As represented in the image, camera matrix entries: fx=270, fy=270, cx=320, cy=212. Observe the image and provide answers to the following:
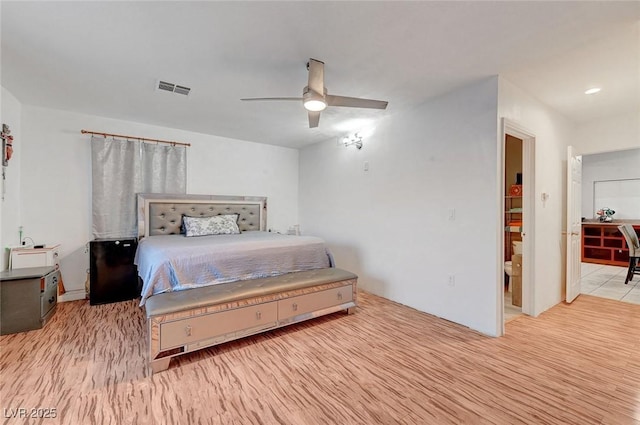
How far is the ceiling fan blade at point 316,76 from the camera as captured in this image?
229 cm

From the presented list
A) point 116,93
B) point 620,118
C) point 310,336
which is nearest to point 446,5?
point 310,336

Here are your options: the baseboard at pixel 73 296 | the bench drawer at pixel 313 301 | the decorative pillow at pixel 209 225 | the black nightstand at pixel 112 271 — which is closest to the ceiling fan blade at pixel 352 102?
the bench drawer at pixel 313 301

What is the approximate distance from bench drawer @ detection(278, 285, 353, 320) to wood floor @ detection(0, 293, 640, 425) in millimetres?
216

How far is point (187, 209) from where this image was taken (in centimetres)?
441

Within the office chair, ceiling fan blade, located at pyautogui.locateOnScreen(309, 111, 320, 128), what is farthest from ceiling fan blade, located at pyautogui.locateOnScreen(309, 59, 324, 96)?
the office chair

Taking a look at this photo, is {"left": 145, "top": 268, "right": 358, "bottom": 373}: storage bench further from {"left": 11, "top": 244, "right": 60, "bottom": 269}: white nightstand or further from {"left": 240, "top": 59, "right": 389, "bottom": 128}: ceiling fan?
{"left": 11, "top": 244, "right": 60, "bottom": 269}: white nightstand

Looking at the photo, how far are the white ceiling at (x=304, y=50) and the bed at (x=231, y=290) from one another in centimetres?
175

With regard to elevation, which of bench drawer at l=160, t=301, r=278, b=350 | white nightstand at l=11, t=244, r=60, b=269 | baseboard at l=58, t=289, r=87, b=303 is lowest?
baseboard at l=58, t=289, r=87, b=303

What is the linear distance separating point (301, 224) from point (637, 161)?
7296 mm

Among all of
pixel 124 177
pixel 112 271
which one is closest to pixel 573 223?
pixel 112 271

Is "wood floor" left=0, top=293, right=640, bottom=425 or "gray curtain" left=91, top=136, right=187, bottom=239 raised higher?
"gray curtain" left=91, top=136, right=187, bottom=239

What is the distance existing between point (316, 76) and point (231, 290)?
80.8 inches

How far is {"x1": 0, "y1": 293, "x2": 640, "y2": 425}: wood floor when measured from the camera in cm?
166

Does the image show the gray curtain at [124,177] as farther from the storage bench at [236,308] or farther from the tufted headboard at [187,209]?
the storage bench at [236,308]
